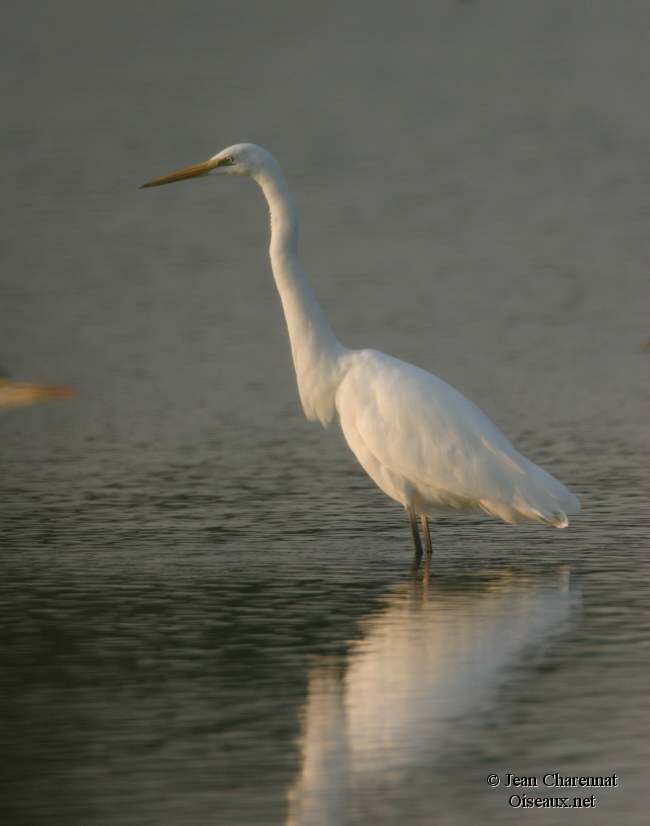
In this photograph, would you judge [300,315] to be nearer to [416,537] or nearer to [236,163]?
[236,163]

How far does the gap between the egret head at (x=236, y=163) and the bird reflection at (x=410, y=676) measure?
6.83 ft

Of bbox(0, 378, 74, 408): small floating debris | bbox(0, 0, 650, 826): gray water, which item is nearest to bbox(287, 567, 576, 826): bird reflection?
bbox(0, 0, 650, 826): gray water

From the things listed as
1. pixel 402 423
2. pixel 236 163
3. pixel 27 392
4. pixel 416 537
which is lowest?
pixel 27 392

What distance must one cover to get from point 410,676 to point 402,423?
256 centimetres

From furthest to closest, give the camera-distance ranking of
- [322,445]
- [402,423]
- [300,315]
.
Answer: [322,445] → [300,315] → [402,423]

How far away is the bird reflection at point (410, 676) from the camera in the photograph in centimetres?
488

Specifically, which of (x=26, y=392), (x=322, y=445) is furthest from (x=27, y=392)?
(x=322, y=445)

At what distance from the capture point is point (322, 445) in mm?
11203

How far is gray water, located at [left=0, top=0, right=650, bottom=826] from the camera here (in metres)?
5.10

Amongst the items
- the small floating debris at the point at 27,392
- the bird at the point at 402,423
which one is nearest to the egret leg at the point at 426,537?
the bird at the point at 402,423

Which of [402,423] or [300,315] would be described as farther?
[300,315]

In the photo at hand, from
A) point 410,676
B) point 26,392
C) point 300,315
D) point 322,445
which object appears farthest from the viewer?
point 26,392

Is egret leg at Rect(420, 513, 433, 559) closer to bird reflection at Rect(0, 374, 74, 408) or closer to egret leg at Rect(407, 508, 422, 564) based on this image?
egret leg at Rect(407, 508, 422, 564)

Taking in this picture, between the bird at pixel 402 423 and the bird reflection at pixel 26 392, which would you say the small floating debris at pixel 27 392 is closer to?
the bird reflection at pixel 26 392
